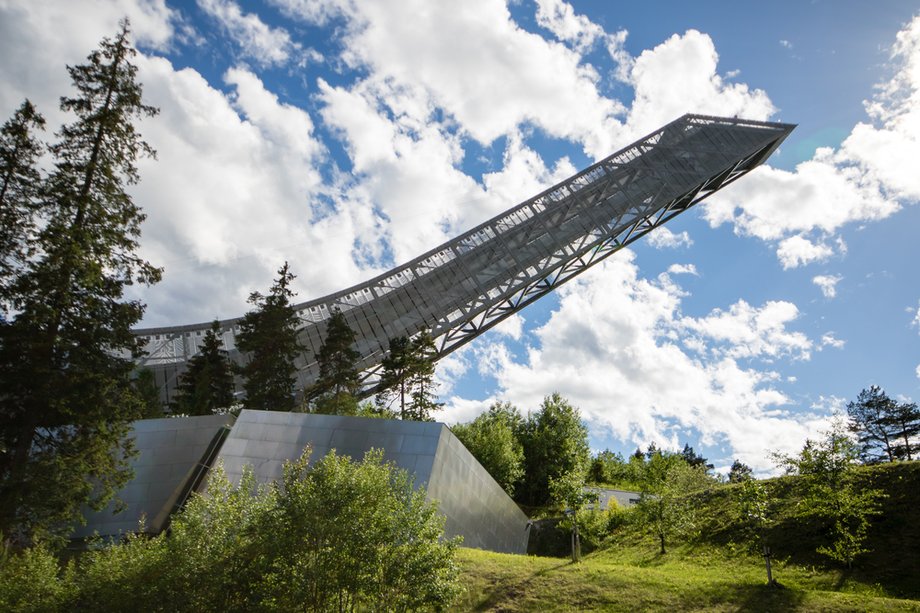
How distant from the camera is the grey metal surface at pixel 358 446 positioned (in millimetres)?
22188

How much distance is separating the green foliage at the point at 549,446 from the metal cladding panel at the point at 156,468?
30273mm

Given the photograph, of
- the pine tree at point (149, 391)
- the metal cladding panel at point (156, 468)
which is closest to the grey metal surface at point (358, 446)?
the metal cladding panel at point (156, 468)

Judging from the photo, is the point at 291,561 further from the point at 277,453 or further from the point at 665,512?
the point at 665,512

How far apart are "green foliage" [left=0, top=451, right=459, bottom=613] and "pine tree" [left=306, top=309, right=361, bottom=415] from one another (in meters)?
20.2

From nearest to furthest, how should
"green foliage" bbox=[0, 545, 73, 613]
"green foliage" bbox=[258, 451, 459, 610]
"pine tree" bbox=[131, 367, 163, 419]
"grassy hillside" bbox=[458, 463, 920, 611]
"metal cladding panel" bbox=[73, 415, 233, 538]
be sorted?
"green foliage" bbox=[258, 451, 459, 610] → "green foliage" bbox=[0, 545, 73, 613] → "grassy hillside" bbox=[458, 463, 920, 611] → "metal cladding panel" bbox=[73, 415, 233, 538] → "pine tree" bbox=[131, 367, 163, 419]

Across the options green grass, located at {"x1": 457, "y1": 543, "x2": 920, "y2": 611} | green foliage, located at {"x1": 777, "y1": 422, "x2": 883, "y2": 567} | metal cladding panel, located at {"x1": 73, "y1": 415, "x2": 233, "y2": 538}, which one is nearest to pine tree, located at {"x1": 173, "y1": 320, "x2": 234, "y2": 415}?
metal cladding panel, located at {"x1": 73, "y1": 415, "x2": 233, "y2": 538}

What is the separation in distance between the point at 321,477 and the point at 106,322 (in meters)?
10.5

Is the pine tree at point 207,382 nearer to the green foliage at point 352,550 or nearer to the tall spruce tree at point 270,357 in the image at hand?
the tall spruce tree at point 270,357

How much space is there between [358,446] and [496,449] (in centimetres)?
→ 2470

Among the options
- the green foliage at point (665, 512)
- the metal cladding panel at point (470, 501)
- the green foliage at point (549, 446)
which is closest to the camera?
the metal cladding panel at point (470, 501)

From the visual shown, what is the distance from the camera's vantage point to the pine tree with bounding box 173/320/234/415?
114 ft

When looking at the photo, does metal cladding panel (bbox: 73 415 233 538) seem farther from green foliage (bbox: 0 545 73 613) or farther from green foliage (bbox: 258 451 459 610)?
green foliage (bbox: 258 451 459 610)

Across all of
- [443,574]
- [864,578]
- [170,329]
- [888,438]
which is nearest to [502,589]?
[443,574]

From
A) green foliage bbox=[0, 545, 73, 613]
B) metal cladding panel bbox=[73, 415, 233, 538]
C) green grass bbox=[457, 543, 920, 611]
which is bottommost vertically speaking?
green grass bbox=[457, 543, 920, 611]
